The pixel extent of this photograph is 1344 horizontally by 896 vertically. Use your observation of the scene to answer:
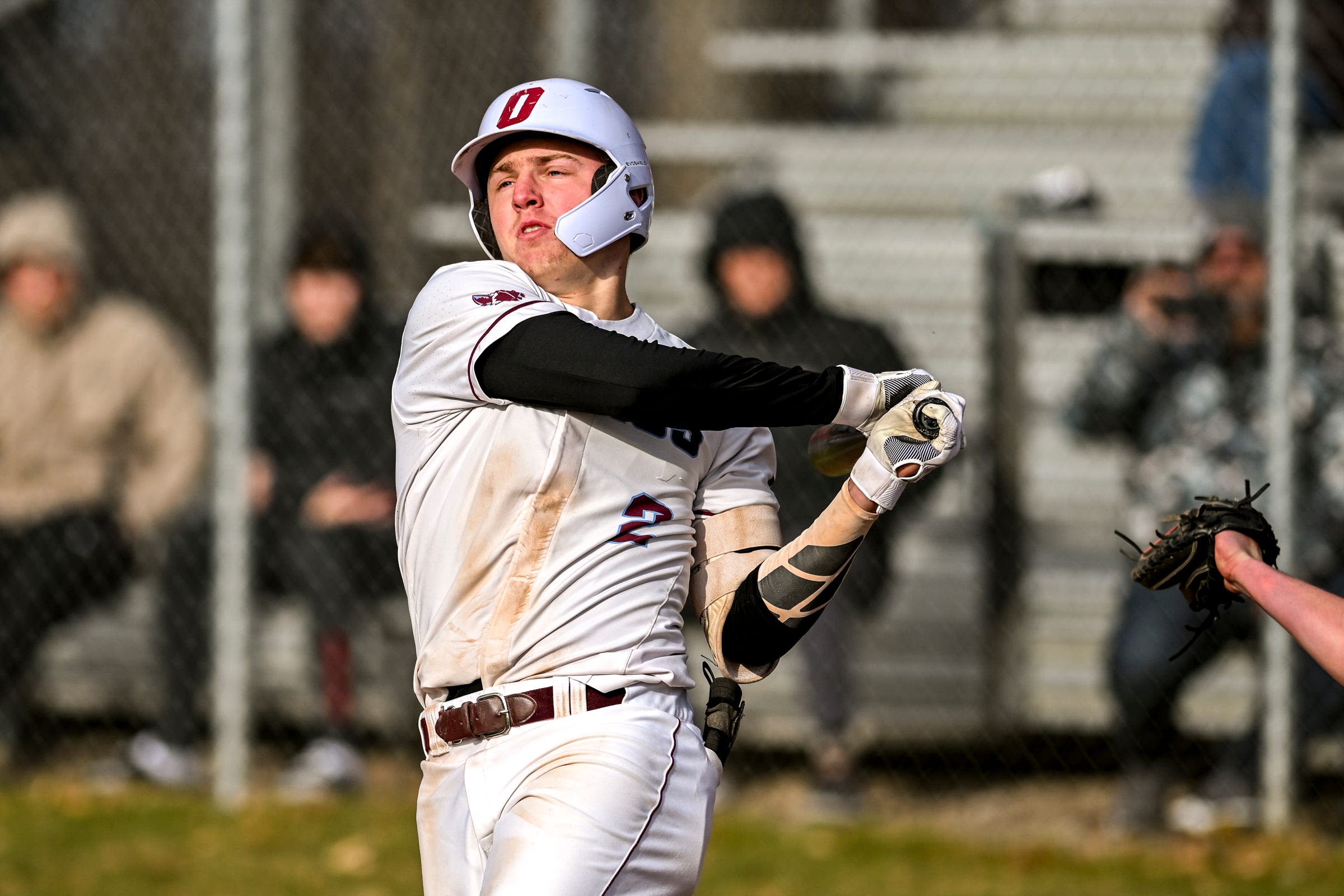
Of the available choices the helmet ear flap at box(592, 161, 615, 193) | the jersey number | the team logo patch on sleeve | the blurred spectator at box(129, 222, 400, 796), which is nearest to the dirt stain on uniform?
the jersey number

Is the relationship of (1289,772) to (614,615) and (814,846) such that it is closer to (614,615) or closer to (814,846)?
(814,846)

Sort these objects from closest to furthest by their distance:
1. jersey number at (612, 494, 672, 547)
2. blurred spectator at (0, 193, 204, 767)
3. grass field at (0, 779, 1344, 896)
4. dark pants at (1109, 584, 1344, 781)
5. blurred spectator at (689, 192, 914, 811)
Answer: jersey number at (612, 494, 672, 547) < grass field at (0, 779, 1344, 896) < dark pants at (1109, 584, 1344, 781) < blurred spectator at (689, 192, 914, 811) < blurred spectator at (0, 193, 204, 767)

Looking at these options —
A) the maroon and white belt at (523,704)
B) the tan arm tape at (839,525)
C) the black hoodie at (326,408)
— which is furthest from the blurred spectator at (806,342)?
the maroon and white belt at (523,704)

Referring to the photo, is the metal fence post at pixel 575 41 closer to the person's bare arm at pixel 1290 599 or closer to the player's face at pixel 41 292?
the player's face at pixel 41 292

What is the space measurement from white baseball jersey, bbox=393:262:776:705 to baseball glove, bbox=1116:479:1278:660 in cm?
84

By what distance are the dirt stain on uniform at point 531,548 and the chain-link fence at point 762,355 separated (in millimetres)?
2972

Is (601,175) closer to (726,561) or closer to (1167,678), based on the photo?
(726,561)

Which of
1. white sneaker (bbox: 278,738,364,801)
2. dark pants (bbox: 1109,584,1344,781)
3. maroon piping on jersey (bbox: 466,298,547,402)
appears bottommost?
white sneaker (bbox: 278,738,364,801)

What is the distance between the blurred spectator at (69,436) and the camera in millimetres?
6832

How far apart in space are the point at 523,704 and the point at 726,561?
20.5 inches

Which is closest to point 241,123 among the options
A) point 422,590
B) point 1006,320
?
point 1006,320

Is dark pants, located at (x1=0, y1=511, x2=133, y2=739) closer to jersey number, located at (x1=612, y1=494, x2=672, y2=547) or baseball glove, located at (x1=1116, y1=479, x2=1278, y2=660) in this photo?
jersey number, located at (x1=612, y1=494, x2=672, y2=547)

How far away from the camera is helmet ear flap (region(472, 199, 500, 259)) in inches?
130

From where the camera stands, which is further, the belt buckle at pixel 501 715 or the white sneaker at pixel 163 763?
the white sneaker at pixel 163 763
